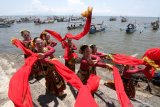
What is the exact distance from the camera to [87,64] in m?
6.09

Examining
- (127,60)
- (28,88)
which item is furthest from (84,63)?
(28,88)

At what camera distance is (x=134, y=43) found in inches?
1529

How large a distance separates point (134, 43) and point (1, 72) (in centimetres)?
3171

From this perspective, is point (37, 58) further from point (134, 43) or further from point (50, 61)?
point (134, 43)

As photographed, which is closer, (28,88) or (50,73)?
(28,88)

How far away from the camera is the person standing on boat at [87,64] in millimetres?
5906

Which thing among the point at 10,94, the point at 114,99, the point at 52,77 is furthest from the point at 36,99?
the point at 114,99

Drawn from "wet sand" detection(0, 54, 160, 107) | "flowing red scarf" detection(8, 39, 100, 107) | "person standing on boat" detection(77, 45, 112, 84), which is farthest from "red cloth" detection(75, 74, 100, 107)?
"wet sand" detection(0, 54, 160, 107)

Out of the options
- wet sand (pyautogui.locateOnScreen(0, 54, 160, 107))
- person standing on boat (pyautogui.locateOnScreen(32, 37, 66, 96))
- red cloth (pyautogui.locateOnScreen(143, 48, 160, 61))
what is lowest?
wet sand (pyautogui.locateOnScreen(0, 54, 160, 107))

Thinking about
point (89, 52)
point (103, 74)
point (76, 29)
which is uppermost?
point (89, 52)

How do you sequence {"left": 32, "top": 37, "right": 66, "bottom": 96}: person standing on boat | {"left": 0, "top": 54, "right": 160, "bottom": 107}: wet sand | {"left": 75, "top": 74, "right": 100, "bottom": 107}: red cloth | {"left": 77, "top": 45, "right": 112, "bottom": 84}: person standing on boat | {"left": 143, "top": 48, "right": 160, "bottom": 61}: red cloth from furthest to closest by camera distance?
{"left": 0, "top": 54, "right": 160, "bottom": 107}: wet sand < {"left": 32, "top": 37, "right": 66, "bottom": 96}: person standing on boat < {"left": 143, "top": 48, "right": 160, "bottom": 61}: red cloth < {"left": 77, "top": 45, "right": 112, "bottom": 84}: person standing on boat < {"left": 75, "top": 74, "right": 100, "bottom": 107}: red cloth

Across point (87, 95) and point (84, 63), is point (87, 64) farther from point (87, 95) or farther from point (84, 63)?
point (87, 95)

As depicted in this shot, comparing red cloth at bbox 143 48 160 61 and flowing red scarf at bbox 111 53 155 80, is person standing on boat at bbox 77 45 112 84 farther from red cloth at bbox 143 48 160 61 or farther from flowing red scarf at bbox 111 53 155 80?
red cloth at bbox 143 48 160 61

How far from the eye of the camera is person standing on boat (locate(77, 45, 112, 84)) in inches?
233
